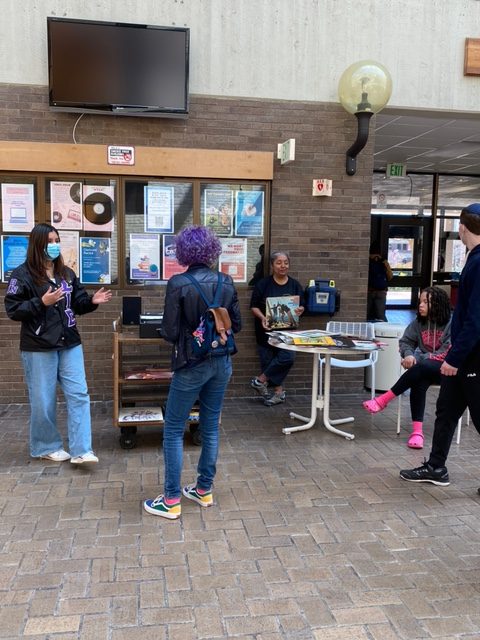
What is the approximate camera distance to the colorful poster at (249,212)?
643 centimetres

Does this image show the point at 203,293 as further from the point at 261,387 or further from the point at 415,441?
the point at 261,387

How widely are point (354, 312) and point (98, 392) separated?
308cm

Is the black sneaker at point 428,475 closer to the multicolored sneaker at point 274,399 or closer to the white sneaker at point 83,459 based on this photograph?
the multicolored sneaker at point 274,399

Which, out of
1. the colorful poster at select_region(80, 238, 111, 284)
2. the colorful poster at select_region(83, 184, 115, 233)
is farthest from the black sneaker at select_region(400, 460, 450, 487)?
the colorful poster at select_region(83, 184, 115, 233)

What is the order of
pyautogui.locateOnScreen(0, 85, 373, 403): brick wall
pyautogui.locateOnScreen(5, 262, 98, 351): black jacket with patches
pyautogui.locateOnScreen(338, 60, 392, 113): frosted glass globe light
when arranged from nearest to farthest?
pyautogui.locateOnScreen(5, 262, 98, 351): black jacket with patches, pyautogui.locateOnScreen(338, 60, 392, 113): frosted glass globe light, pyautogui.locateOnScreen(0, 85, 373, 403): brick wall

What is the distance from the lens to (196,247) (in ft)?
11.2

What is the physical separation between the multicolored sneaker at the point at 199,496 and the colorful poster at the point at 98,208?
3.33 meters

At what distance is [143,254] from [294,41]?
2.82 meters

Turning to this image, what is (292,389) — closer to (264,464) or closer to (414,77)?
(264,464)

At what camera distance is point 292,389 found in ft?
22.0

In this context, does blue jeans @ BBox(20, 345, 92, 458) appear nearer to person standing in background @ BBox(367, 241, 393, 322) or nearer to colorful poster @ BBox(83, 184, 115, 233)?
colorful poster @ BBox(83, 184, 115, 233)

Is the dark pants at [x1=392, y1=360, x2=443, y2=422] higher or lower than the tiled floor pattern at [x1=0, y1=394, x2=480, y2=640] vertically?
higher

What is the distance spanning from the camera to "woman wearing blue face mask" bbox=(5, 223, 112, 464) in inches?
165

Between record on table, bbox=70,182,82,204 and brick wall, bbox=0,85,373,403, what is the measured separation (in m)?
0.46
